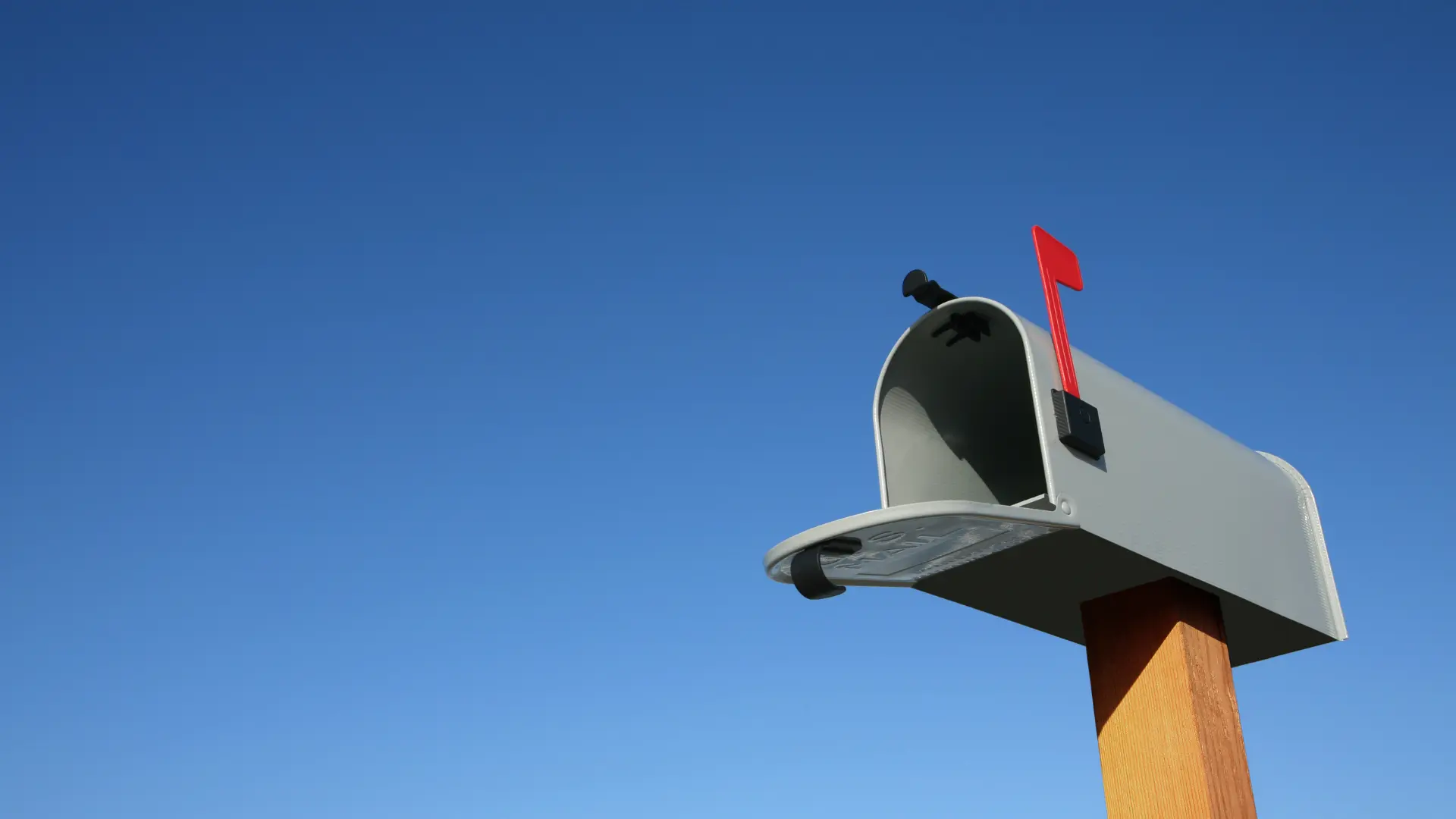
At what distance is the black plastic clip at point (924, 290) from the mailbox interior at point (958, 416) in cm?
3

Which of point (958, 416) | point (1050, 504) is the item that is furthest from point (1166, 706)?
point (958, 416)

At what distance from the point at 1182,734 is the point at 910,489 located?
2.37 feet

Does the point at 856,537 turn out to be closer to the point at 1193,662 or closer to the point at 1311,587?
the point at 1193,662

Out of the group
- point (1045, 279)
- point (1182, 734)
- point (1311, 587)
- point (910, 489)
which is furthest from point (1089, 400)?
point (1311, 587)

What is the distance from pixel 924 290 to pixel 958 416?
1.48 feet

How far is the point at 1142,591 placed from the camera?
2.53 m

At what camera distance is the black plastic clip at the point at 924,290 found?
7.98 ft

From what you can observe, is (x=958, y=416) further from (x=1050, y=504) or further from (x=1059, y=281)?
(x=1050, y=504)

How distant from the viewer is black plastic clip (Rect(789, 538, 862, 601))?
2.15 meters

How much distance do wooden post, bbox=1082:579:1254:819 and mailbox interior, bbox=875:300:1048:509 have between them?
33cm

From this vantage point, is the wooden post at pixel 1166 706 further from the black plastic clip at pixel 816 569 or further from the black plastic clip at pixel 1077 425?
the black plastic clip at pixel 816 569

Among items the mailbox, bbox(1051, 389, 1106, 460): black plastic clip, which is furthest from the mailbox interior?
bbox(1051, 389, 1106, 460): black plastic clip

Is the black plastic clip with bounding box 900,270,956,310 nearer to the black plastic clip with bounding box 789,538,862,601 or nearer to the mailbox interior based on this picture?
the mailbox interior

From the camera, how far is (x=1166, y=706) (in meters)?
2.42
